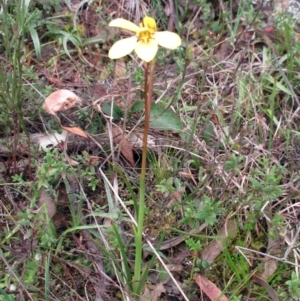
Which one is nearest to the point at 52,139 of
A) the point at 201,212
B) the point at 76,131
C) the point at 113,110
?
the point at 76,131

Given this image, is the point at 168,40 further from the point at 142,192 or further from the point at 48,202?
the point at 48,202

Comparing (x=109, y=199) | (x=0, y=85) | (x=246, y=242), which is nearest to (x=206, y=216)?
(x=246, y=242)

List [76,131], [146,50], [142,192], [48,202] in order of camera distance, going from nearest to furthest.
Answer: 1. [146,50]
2. [142,192]
3. [48,202]
4. [76,131]

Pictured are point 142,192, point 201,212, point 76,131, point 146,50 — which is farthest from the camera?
point 76,131

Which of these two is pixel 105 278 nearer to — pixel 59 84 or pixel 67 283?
pixel 67 283

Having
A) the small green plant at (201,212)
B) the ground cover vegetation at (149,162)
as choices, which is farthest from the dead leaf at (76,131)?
the small green plant at (201,212)
